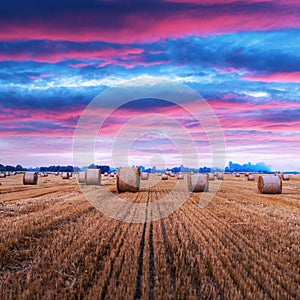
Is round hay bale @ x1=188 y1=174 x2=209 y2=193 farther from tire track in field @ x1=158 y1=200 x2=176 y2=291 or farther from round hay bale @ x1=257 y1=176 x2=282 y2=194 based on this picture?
tire track in field @ x1=158 y1=200 x2=176 y2=291

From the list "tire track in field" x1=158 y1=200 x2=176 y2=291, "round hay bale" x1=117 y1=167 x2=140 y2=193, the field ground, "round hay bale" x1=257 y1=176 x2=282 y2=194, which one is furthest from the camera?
"round hay bale" x1=257 y1=176 x2=282 y2=194

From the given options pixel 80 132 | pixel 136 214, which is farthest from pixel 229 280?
pixel 80 132

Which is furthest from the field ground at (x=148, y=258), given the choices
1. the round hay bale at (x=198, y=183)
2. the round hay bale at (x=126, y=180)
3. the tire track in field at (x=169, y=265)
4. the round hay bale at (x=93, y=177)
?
the round hay bale at (x=93, y=177)

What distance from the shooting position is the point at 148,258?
6.43m

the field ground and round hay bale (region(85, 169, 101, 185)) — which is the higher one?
round hay bale (region(85, 169, 101, 185))

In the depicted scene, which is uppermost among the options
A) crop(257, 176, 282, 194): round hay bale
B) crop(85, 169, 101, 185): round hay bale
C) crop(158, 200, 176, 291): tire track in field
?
crop(85, 169, 101, 185): round hay bale

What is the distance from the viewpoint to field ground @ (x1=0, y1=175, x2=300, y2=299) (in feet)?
16.1

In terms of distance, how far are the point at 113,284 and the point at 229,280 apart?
184cm

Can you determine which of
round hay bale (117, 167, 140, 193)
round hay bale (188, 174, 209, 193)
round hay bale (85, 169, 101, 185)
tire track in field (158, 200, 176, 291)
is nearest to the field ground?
tire track in field (158, 200, 176, 291)

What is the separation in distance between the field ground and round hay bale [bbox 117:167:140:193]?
1130 cm

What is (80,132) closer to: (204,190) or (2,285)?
(204,190)

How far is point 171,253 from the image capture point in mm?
6887

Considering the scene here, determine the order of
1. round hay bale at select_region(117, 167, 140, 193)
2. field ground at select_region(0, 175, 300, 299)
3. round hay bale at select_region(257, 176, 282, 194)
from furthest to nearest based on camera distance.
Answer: round hay bale at select_region(257, 176, 282, 194), round hay bale at select_region(117, 167, 140, 193), field ground at select_region(0, 175, 300, 299)

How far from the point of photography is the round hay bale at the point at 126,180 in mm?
22266
